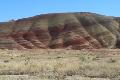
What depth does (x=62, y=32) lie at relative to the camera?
111 meters

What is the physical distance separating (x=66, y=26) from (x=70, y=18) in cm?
632

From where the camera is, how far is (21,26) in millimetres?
114688

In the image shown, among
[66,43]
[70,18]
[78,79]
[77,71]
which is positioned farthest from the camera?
[70,18]

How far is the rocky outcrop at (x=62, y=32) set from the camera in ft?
336

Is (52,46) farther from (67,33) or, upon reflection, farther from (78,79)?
(78,79)

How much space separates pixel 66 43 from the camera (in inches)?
4031

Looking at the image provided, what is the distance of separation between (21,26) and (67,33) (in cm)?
1462

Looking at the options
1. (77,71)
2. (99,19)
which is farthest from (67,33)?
(77,71)

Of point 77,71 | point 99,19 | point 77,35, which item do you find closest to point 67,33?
point 77,35

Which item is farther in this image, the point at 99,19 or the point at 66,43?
the point at 99,19

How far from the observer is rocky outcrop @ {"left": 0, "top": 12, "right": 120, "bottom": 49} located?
102 meters

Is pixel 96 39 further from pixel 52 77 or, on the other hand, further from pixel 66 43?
pixel 52 77

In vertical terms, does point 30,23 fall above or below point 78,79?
above

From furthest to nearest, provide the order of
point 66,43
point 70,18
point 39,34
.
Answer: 1. point 70,18
2. point 39,34
3. point 66,43
